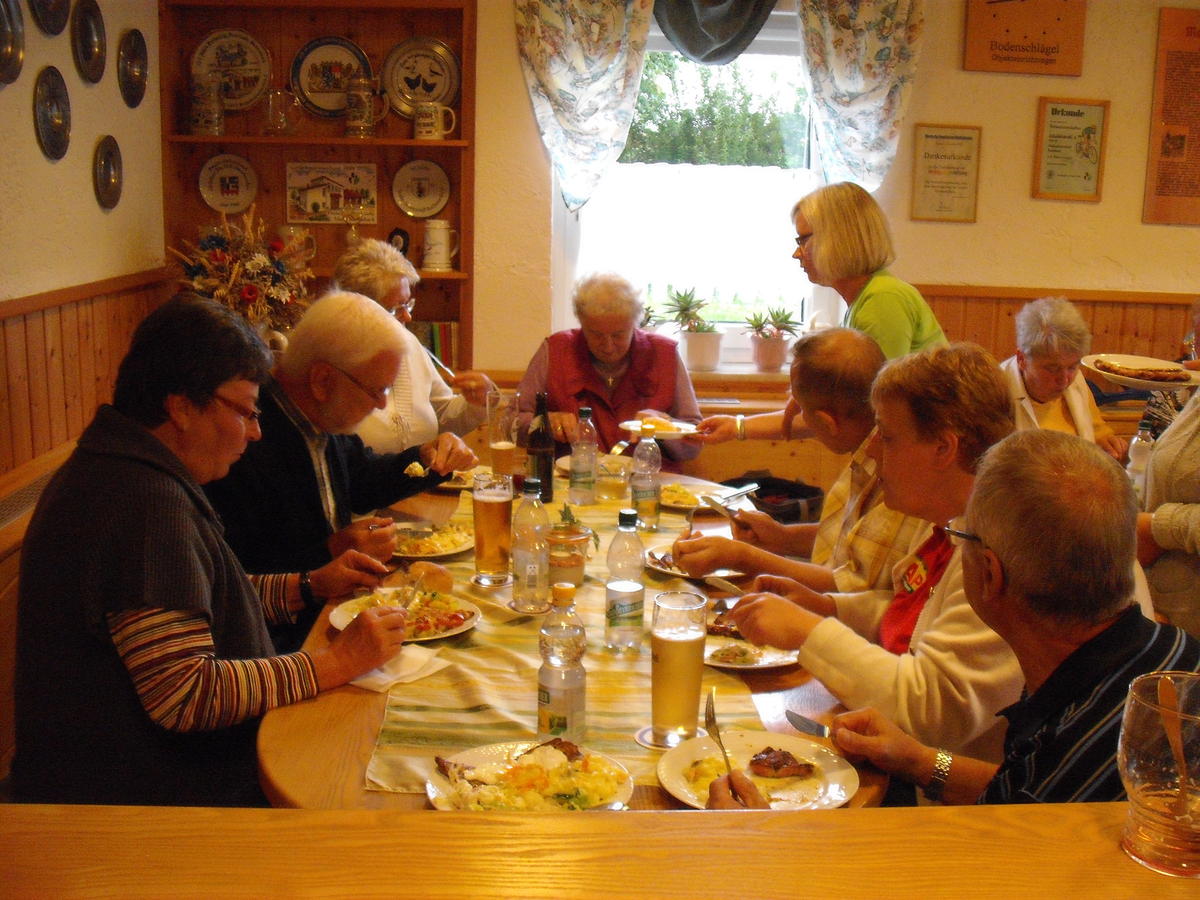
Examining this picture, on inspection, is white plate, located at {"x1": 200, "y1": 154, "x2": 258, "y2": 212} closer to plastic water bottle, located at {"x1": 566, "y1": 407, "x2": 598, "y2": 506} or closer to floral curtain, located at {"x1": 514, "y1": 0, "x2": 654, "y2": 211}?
floral curtain, located at {"x1": 514, "y1": 0, "x2": 654, "y2": 211}

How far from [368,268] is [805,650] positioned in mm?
2479

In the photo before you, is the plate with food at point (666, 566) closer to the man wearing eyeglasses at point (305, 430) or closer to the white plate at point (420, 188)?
the man wearing eyeglasses at point (305, 430)

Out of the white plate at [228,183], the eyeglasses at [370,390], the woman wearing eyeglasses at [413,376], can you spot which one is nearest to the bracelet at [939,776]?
the eyeglasses at [370,390]

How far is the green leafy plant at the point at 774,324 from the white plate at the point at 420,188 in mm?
1413

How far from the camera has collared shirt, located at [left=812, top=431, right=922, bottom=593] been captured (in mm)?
2031

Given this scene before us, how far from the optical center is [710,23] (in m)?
4.29

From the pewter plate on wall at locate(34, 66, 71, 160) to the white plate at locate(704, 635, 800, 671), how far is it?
106 inches

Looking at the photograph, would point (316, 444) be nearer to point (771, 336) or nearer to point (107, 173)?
point (107, 173)

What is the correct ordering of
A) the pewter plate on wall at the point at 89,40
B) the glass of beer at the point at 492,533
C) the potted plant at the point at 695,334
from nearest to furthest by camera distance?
the glass of beer at the point at 492,533 → the pewter plate on wall at the point at 89,40 → the potted plant at the point at 695,334

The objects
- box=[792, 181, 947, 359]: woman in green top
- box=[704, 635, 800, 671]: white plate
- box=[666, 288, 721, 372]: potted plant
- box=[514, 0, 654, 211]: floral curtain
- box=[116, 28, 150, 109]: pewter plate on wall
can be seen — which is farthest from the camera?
box=[666, 288, 721, 372]: potted plant

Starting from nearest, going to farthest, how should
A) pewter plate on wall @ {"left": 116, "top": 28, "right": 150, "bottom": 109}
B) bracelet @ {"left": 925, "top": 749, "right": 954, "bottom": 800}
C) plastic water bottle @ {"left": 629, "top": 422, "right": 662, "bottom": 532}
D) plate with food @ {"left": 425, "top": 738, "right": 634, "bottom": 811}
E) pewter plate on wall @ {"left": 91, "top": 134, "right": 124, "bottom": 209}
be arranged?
1. plate with food @ {"left": 425, "top": 738, "right": 634, "bottom": 811}
2. bracelet @ {"left": 925, "top": 749, "right": 954, "bottom": 800}
3. plastic water bottle @ {"left": 629, "top": 422, "right": 662, "bottom": 532}
4. pewter plate on wall @ {"left": 91, "top": 134, "right": 124, "bottom": 209}
5. pewter plate on wall @ {"left": 116, "top": 28, "right": 150, "bottom": 109}

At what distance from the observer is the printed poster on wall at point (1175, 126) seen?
4438 millimetres

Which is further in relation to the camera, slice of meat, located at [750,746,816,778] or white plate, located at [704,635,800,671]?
white plate, located at [704,635,800,671]

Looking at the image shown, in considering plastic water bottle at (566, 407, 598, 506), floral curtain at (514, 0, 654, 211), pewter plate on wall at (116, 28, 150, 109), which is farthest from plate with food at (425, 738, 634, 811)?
pewter plate on wall at (116, 28, 150, 109)
